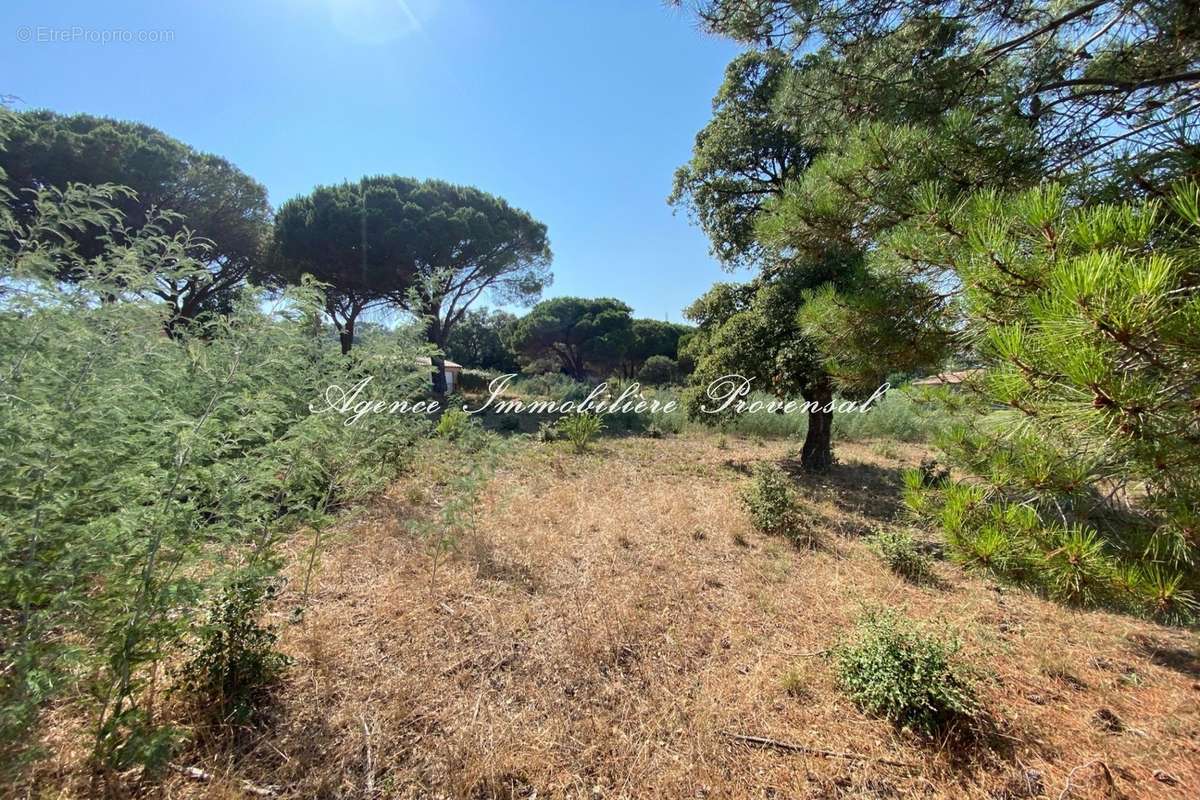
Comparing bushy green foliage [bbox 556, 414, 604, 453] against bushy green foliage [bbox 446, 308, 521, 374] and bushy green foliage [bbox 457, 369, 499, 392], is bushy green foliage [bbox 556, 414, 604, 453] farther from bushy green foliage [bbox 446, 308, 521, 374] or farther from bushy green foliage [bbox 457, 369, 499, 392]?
bushy green foliage [bbox 446, 308, 521, 374]

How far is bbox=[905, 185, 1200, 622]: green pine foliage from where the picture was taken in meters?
0.76

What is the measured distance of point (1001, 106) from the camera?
5.00ft

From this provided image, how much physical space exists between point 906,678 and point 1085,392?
4.33 ft

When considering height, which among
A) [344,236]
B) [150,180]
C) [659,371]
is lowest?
[659,371]

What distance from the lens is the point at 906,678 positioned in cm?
150

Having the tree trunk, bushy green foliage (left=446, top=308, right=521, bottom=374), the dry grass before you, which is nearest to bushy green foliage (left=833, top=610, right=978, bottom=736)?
the dry grass

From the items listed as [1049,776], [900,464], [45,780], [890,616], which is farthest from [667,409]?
[45,780]

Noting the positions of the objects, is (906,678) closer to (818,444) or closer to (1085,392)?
(1085,392)

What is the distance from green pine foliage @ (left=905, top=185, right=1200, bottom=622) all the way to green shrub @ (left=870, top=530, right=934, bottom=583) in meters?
1.65

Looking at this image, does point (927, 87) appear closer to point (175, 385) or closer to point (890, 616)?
point (890, 616)

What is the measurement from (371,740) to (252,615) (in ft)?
2.31

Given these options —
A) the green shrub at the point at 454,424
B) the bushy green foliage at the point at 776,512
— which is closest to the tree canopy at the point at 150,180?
the green shrub at the point at 454,424

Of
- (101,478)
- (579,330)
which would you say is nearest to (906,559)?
(101,478)

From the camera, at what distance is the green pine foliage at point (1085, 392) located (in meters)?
0.76
